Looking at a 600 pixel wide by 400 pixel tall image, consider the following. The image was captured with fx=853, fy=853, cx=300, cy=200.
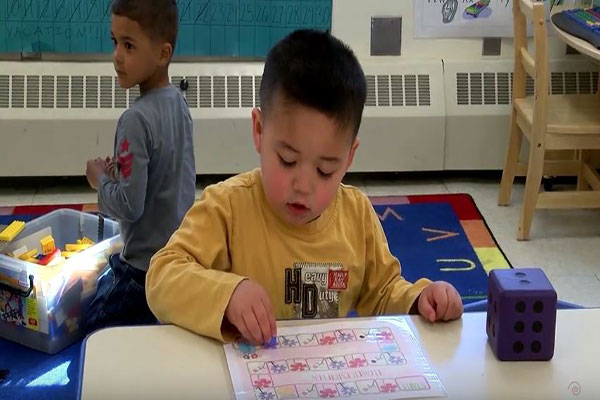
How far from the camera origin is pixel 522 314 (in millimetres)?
980

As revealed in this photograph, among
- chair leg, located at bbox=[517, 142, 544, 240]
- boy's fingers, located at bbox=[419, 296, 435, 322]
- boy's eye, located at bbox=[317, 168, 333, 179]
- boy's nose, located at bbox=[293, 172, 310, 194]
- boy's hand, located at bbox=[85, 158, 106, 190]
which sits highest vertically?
boy's eye, located at bbox=[317, 168, 333, 179]

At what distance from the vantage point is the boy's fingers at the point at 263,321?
3.33 feet

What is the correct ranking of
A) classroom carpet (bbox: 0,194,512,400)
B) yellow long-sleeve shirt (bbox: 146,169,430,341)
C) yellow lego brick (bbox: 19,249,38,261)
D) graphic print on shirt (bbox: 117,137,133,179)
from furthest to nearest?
yellow lego brick (bbox: 19,249,38,261) → classroom carpet (bbox: 0,194,512,400) → graphic print on shirt (bbox: 117,137,133,179) → yellow long-sleeve shirt (bbox: 146,169,430,341)

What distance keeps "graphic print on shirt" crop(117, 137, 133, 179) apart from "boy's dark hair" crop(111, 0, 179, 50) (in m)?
0.26

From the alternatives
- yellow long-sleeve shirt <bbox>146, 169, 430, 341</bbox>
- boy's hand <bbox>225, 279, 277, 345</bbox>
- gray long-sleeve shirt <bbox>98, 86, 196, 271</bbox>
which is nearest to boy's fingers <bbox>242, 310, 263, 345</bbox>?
boy's hand <bbox>225, 279, 277, 345</bbox>

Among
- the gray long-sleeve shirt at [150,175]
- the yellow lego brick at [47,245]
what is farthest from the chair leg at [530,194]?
the yellow lego brick at [47,245]

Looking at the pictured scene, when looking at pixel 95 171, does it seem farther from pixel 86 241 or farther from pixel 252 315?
pixel 252 315

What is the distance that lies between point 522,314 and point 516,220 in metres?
2.23

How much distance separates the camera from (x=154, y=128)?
176cm

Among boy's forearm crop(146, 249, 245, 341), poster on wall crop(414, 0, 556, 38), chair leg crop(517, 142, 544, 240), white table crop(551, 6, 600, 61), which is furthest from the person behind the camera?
poster on wall crop(414, 0, 556, 38)

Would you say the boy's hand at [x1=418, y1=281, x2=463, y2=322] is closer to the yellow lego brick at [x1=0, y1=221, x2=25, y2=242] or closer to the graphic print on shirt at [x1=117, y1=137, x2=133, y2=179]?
the graphic print on shirt at [x1=117, y1=137, x2=133, y2=179]

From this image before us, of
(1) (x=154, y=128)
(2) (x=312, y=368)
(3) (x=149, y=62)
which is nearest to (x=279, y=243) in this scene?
(2) (x=312, y=368)

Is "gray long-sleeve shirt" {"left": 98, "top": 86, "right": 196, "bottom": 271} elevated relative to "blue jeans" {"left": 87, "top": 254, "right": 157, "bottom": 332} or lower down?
elevated

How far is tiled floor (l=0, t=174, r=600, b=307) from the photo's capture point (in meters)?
2.71
